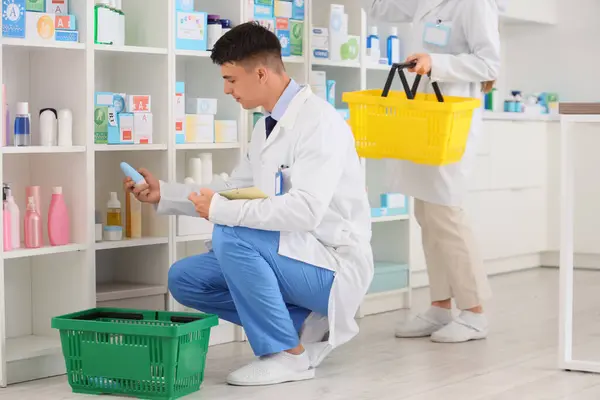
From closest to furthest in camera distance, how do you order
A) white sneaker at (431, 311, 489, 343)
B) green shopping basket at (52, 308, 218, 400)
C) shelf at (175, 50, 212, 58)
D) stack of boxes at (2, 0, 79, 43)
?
1. green shopping basket at (52, 308, 218, 400)
2. stack of boxes at (2, 0, 79, 43)
3. shelf at (175, 50, 212, 58)
4. white sneaker at (431, 311, 489, 343)

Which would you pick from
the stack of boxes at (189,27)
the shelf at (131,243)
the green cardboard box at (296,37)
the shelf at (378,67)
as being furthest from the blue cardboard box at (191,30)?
the shelf at (378,67)

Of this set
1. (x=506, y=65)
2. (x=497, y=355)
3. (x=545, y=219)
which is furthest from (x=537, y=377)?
(x=506, y=65)

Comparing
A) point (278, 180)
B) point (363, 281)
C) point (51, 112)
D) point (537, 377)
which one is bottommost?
point (537, 377)

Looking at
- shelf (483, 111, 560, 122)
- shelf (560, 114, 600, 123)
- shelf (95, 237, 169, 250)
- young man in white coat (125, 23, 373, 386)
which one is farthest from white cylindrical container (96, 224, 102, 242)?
shelf (483, 111, 560, 122)

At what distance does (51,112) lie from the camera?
3.46 metres

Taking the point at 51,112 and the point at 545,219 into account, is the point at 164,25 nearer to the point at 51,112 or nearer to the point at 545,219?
the point at 51,112

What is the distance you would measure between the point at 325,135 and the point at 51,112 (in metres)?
0.90

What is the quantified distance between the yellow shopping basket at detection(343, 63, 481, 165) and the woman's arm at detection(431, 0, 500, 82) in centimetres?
12

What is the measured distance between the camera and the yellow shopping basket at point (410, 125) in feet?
11.9

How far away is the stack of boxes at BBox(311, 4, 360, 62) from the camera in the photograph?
4438mm

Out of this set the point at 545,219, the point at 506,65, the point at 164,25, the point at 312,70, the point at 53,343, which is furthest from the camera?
the point at 506,65

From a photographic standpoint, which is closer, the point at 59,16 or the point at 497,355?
the point at 59,16

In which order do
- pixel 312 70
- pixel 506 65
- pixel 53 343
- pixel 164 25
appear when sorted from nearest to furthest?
pixel 53 343 → pixel 164 25 → pixel 312 70 → pixel 506 65

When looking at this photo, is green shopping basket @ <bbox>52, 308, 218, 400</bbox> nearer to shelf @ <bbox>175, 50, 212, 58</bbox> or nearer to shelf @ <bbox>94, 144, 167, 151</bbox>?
shelf @ <bbox>94, 144, 167, 151</bbox>
